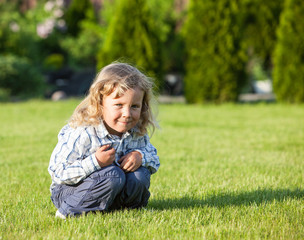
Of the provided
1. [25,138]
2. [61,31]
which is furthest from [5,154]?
[61,31]

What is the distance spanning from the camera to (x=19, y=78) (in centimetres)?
1588

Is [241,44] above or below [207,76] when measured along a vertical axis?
above

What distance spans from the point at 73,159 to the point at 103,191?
12.4 inches

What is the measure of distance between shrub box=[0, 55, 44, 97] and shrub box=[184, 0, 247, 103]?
6.49m

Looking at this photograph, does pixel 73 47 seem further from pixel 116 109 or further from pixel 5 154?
pixel 116 109

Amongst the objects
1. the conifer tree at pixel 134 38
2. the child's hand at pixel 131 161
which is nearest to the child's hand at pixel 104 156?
the child's hand at pixel 131 161

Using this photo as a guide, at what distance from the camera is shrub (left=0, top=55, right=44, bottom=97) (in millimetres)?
15344

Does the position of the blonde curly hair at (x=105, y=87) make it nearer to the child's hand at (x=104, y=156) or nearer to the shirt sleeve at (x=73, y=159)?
the shirt sleeve at (x=73, y=159)

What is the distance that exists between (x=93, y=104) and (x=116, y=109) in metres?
0.19

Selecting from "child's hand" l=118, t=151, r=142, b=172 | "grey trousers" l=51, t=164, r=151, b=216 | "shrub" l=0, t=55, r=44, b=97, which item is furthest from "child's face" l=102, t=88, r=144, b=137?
"shrub" l=0, t=55, r=44, b=97

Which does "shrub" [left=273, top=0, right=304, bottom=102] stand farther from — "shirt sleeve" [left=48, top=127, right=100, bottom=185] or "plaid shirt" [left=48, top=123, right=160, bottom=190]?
"shirt sleeve" [left=48, top=127, right=100, bottom=185]

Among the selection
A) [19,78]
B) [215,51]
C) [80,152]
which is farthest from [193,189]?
[19,78]

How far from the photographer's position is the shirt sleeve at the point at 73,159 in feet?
8.86

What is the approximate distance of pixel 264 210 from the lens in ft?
9.83
